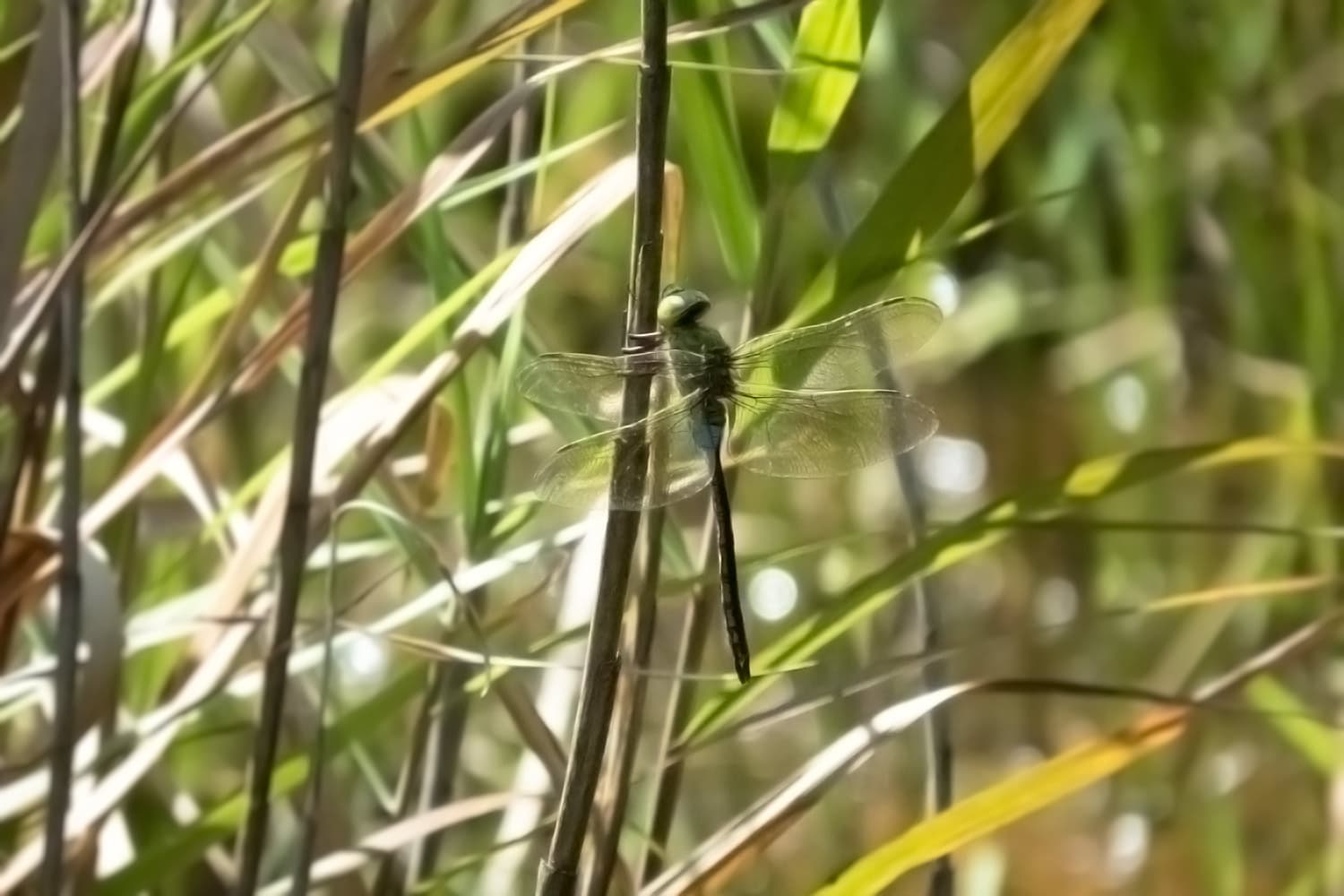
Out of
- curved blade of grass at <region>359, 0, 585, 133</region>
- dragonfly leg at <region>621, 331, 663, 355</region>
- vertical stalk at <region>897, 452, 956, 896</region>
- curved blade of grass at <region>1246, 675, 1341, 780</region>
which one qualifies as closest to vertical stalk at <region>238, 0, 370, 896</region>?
curved blade of grass at <region>359, 0, 585, 133</region>

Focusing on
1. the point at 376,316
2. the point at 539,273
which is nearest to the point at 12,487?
the point at 539,273

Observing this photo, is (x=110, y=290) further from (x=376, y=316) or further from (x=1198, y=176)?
(x=1198, y=176)

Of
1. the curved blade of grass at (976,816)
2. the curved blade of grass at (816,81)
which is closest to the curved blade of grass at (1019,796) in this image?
the curved blade of grass at (976,816)

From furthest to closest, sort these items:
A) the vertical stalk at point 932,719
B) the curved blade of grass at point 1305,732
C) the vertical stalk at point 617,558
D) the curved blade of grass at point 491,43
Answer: the curved blade of grass at point 1305,732, the vertical stalk at point 932,719, the curved blade of grass at point 491,43, the vertical stalk at point 617,558

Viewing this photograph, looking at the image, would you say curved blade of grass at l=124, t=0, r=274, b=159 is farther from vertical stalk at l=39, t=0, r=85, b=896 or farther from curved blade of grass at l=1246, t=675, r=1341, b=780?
curved blade of grass at l=1246, t=675, r=1341, b=780

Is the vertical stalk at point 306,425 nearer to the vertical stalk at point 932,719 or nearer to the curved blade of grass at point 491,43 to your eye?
the curved blade of grass at point 491,43

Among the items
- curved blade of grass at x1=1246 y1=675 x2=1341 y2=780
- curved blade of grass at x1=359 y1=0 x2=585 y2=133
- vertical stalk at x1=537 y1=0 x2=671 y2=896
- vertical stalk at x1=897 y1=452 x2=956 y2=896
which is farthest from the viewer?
curved blade of grass at x1=1246 y1=675 x2=1341 y2=780
